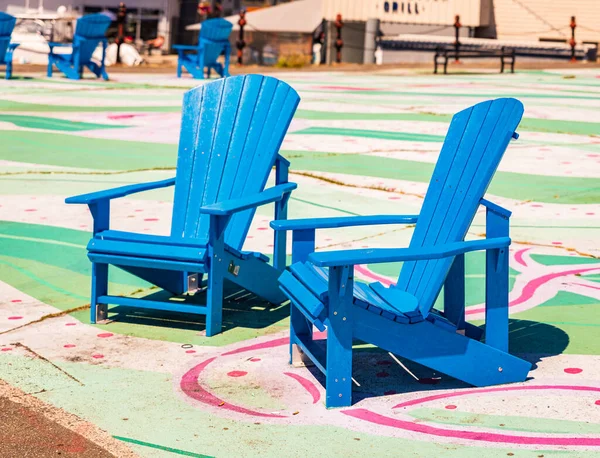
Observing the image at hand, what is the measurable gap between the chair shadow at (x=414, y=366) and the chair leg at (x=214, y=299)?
0.71m

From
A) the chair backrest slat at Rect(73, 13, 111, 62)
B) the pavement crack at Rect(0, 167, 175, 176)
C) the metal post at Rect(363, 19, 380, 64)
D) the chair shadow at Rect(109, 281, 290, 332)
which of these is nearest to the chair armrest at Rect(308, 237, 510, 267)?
the chair shadow at Rect(109, 281, 290, 332)

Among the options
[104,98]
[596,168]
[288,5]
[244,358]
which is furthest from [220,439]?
[288,5]

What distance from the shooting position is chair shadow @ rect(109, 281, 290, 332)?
581 centimetres

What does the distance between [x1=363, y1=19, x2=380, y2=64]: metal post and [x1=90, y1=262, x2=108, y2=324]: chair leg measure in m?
34.0

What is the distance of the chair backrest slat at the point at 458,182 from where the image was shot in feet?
16.1

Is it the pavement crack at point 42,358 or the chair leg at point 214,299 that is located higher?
the chair leg at point 214,299

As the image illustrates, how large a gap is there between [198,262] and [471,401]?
1601mm

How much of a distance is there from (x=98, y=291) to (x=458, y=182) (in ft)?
6.46

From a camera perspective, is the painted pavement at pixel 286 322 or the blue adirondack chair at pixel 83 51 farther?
the blue adirondack chair at pixel 83 51

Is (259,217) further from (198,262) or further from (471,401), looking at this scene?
(471,401)

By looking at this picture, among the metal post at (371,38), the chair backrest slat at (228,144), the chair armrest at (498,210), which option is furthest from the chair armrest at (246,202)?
the metal post at (371,38)

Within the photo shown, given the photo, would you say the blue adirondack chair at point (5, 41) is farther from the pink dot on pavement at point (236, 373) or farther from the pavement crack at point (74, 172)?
the pink dot on pavement at point (236, 373)

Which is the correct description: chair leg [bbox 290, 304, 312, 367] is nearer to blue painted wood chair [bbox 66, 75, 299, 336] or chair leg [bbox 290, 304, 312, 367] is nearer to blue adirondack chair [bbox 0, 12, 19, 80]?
blue painted wood chair [bbox 66, 75, 299, 336]

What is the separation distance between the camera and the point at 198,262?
5480mm
